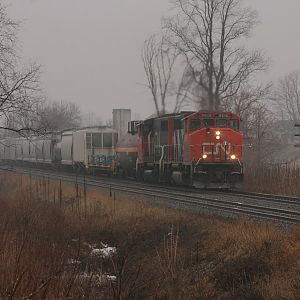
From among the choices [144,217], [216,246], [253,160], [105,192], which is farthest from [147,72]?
[216,246]

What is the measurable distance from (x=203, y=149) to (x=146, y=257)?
1026 centimetres

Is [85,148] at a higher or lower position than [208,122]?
lower

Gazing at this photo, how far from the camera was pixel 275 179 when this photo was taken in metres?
21.5

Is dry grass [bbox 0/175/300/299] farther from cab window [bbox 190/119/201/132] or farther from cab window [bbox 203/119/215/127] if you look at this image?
cab window [bbox 203/119/215/127]

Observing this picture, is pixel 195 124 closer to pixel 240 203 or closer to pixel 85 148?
pixel 240 203

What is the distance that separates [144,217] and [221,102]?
18257 millimetres

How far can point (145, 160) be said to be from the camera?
84.4ft

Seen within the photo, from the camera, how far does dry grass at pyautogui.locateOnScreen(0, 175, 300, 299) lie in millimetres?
7316

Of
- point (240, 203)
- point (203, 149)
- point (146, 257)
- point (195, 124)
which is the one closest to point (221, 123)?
point (195, 124)

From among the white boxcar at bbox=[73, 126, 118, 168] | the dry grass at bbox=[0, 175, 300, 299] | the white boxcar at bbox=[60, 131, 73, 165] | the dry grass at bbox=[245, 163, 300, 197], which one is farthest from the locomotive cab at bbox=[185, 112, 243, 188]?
the white boxcar at bbox=[60, 131, 73, 165]

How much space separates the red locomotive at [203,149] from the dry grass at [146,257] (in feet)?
19.5

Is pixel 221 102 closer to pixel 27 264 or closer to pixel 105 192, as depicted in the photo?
pixel 105 192

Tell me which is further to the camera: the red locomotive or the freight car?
the freight car

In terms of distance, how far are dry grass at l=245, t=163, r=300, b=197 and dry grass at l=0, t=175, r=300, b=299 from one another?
7.39m
